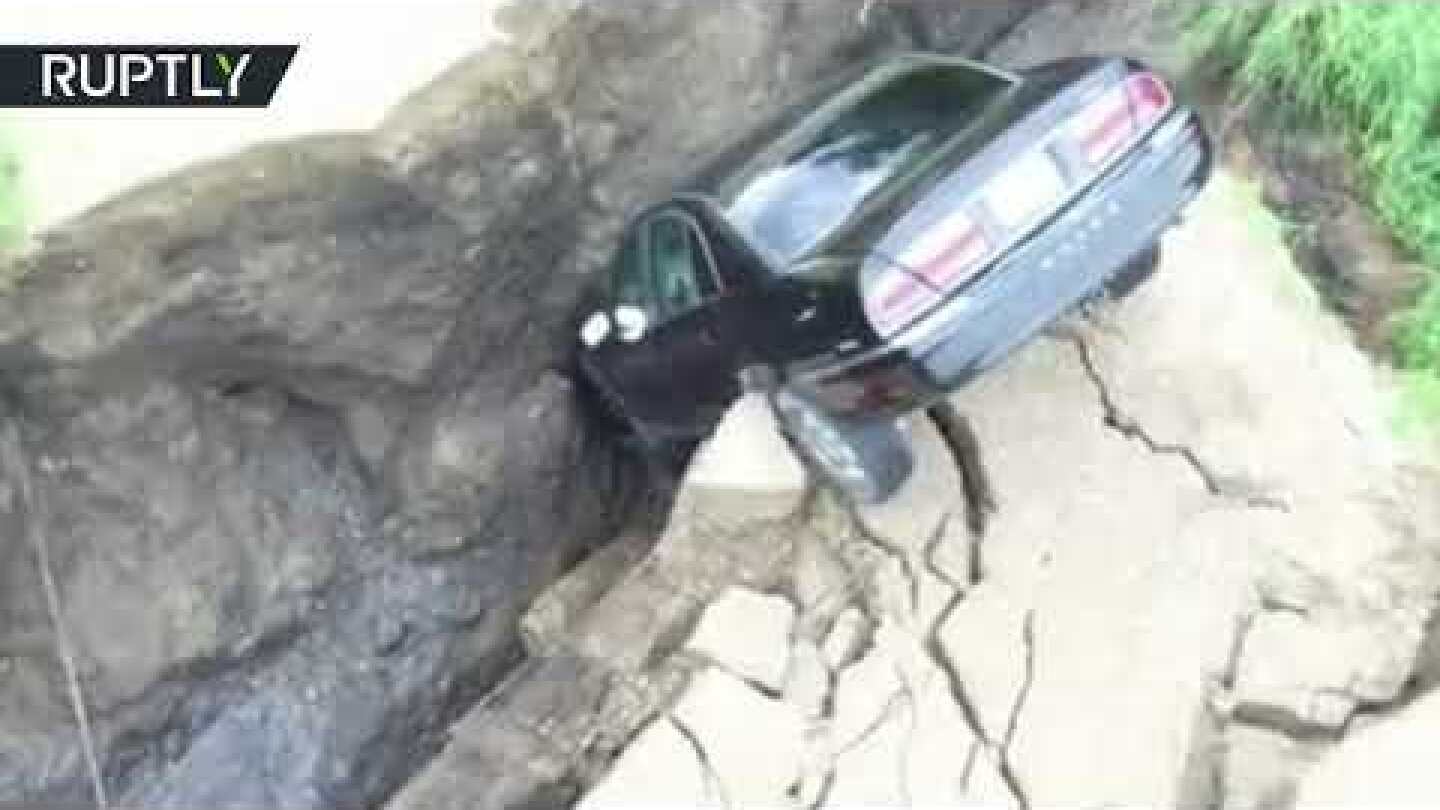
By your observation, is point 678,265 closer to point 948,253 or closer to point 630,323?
point 630,323

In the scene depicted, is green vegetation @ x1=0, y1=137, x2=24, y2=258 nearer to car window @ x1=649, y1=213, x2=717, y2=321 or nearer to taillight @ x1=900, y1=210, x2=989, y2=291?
car window @ x1=649, y1=213, x2=717, y2=321

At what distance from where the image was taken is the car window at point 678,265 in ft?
26.8

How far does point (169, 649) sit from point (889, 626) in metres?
2.33

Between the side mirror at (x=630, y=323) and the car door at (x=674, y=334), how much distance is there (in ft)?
0.04

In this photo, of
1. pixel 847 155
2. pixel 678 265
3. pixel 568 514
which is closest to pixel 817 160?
pixel 847 155

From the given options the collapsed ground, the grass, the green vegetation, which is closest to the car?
the collapsed ground

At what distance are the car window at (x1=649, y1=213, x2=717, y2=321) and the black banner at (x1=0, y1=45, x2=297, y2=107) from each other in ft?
4.00

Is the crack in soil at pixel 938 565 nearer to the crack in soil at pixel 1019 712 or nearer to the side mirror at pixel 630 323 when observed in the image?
the crack in soil at pixel 1019 712

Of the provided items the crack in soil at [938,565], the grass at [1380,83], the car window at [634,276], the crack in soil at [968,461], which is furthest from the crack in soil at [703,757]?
the grass at [1380,83]

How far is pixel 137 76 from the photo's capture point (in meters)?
8.17

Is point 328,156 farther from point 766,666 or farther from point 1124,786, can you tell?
point 1124,786

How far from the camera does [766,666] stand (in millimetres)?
7582

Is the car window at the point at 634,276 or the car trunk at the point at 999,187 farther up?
the car trunk at the point at 999,187

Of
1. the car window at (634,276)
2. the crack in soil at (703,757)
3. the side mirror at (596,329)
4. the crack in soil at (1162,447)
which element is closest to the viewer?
the crack in soil at (703,757)
